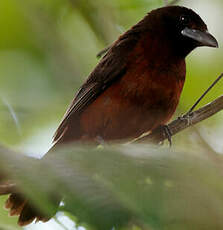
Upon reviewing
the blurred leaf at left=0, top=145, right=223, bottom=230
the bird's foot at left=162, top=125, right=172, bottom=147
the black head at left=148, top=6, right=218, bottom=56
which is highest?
the blurred leaf at left=0, top=145, right=223, bottom=230

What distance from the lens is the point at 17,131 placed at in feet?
8.54

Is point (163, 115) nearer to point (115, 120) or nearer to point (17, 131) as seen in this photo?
point (115, 120)

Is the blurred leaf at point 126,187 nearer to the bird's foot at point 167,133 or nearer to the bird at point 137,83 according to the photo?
the bird's foot at point 167,133

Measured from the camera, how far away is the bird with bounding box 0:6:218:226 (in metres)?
3.45

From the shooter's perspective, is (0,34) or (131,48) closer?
(0,34)

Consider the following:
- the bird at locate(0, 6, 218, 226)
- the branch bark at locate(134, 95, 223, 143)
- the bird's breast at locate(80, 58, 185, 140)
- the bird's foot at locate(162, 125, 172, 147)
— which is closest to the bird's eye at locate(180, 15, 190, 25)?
the bird at locate(0, 6, 218, 226)

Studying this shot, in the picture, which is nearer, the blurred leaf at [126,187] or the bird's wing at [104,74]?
the blurred leaf at [126,187]

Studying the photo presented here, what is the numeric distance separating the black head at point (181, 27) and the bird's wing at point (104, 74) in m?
0.26

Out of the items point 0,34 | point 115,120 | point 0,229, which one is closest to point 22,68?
point 0,34

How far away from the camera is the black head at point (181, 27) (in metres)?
3.60

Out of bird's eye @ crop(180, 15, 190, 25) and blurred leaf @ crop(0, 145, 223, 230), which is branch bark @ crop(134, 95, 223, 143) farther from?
blurred leaf @ crop(0, 145, 223, 230)

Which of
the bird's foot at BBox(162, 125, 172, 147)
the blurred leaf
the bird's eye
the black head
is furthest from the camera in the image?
the bird's eye

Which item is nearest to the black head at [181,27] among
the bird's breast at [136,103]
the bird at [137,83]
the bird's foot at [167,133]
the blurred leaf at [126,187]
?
the bird at [137,83]

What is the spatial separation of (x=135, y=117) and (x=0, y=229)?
2717mm
